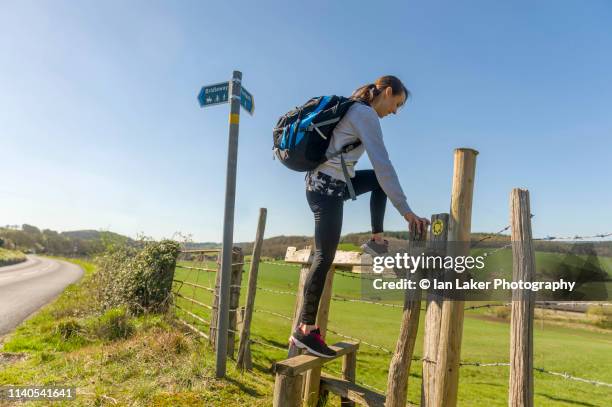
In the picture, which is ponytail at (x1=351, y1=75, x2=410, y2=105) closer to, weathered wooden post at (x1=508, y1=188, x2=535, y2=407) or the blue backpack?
the blue backpack

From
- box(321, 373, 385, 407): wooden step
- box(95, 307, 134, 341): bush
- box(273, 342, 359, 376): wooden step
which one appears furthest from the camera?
box(95, 307, 134, 341): bush

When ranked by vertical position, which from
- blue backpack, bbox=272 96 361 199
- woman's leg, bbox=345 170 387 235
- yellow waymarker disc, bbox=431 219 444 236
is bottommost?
yellow waymarker disc, bbox=431 219 444 236

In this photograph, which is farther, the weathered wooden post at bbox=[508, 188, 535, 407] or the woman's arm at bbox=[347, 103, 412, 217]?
the woman's arm at bbox=[347, 103, 412, 217]

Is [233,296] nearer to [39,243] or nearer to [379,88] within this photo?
[379,88]

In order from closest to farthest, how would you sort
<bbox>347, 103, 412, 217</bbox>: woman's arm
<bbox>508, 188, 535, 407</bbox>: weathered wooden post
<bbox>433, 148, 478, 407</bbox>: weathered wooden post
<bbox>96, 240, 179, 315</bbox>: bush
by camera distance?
<bbox>508, 188, 535, 407</bbox>: weathered wooden post → <bbox>433, 148, 478, 407</bbox>: weathered wooden post → <bbox>347, 103, 412, 217</bbox>: woman's arm → <bbox>96, 240, 179, 315</bbox>: bush

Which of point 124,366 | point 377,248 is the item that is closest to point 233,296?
point 124,366

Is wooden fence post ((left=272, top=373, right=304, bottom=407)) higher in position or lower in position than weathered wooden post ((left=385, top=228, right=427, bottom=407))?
lower

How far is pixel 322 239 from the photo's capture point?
8.55 feet

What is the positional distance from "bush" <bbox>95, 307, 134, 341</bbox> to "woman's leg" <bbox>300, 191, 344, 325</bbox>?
4.73 metres

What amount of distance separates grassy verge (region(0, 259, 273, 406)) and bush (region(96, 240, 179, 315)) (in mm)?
1225

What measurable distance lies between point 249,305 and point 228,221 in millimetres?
1373

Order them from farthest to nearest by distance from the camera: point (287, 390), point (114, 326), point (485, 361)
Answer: point (485, 361) < point (114, 326) < point (287, 390)

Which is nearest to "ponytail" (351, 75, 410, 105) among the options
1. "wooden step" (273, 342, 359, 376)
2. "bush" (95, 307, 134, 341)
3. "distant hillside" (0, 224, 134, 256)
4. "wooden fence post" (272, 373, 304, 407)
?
"wooden step" (273, 342, 359, 376)

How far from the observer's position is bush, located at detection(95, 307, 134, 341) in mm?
6176
